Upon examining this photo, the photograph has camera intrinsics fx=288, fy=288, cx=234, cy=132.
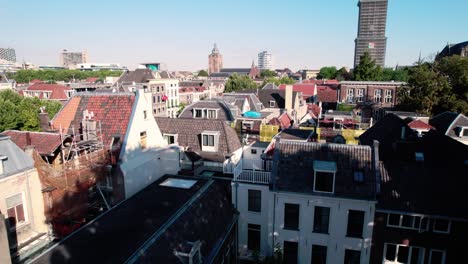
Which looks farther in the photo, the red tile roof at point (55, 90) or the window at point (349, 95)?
the red tile roof at point (55, 90)

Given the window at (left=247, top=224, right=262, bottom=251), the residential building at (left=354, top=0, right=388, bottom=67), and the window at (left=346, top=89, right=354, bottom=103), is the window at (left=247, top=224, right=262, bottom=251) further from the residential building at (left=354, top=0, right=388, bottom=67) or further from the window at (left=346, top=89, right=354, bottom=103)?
the residential building at (left=354, top=0, right=388, bottom=67)

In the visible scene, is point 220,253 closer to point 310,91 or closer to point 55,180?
point 55,180

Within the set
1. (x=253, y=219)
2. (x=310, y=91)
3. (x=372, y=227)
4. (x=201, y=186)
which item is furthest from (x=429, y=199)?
(x=310, y=91)

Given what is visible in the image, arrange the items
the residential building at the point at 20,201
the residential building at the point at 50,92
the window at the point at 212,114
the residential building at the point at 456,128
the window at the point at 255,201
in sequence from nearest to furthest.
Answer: the residential building at the point at 20,201, the window at the point at 255,201, the residential building at the point at 456,128, the window at the point at 212,114, the residential building at the point at 50,92

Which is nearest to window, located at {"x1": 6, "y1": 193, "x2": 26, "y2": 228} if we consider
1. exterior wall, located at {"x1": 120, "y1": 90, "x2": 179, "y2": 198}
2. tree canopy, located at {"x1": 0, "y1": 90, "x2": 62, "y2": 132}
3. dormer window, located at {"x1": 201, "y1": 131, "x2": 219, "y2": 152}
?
exterior wall, located at {"x1": 120, "y1": 90, "x2": 179, "y2": 198}

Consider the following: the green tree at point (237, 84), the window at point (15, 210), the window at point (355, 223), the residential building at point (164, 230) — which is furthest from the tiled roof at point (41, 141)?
the green tree at point (237, 84)

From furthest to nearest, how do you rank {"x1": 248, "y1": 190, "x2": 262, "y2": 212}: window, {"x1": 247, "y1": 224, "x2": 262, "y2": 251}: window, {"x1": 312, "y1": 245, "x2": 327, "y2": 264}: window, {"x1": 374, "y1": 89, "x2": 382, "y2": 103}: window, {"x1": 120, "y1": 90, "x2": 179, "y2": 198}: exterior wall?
1. {"x1": 374, "y1": 89, "x2": 382, "y2": 103}: window
2. {"x1": 247, "y1": 224, "x2": 262, "y2": 251}: window
3. {"x1": 248, "y1": 190, "x2": 262, "y2": 212}: window
4. {"x1": 120, "y1": 90, "x2": 179, "y2": 198}: exterior wall
5. {"x1": 312, "y1": 245, "x2": 327, "y2": 264}: window

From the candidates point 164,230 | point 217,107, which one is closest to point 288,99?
point 217,107

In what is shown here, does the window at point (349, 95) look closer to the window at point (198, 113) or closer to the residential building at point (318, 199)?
the window at point (198, 113)
